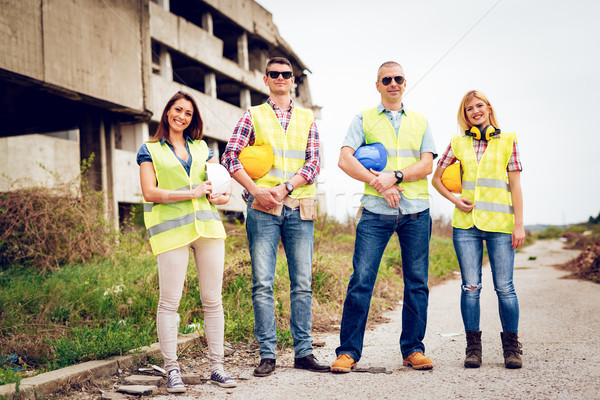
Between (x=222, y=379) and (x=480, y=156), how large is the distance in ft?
9.00

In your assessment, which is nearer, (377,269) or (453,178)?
(377,269)

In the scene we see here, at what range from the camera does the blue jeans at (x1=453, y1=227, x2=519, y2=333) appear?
427 cm

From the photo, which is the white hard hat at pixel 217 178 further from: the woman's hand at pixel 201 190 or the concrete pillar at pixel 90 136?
the concrete pillar at pixel 90 136

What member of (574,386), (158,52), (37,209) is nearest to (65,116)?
(37,209)

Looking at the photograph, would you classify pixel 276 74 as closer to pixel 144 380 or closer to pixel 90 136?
pixel 144 380

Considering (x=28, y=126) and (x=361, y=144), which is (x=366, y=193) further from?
(x=28, y=126)

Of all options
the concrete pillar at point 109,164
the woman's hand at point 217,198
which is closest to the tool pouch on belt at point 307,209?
the woman's hand at point 217,198

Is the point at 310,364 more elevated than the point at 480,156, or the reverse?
the point at 480,156

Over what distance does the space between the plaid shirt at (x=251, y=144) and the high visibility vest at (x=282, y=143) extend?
0.14 ft

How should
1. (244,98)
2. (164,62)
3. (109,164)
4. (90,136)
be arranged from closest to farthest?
(90,136)
(109,164)
(164,62)
(244,98)

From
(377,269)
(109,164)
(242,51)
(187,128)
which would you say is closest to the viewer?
(187,128)

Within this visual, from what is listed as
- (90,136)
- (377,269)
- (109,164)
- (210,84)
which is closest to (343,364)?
(377,269)

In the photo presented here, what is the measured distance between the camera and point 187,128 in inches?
163

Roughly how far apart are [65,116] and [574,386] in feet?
38.5
